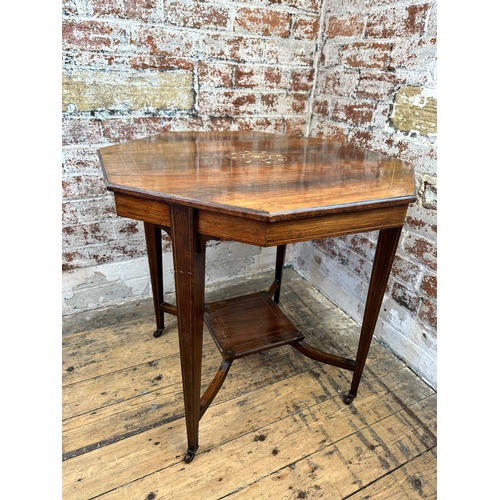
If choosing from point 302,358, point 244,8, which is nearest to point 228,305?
point 302,358

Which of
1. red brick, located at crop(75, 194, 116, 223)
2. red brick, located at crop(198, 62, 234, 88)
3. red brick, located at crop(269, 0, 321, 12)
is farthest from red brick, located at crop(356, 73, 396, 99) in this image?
red brick, located at crop(75, 194, 116, 223)

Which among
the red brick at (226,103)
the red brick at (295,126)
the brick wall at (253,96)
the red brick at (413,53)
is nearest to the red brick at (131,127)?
the brick wall at (253,96)

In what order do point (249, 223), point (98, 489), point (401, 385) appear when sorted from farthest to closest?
point (401, 385) < point (98, 489) < point (249, 223)

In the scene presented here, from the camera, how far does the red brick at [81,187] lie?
136cm

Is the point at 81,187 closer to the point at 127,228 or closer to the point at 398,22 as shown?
the point at 127,228

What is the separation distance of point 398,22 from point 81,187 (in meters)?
1.29

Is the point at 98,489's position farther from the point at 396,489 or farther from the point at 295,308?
the point at 295,308

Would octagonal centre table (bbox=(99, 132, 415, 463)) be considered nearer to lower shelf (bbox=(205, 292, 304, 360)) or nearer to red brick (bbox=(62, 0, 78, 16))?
lower shelf (bbox=(205, 292, 304, 360))

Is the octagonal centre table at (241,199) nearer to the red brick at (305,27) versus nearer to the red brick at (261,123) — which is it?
the red brick at (261,123)

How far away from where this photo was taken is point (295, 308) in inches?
66.9

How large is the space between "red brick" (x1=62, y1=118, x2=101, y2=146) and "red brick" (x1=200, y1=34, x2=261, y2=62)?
19.6 inches

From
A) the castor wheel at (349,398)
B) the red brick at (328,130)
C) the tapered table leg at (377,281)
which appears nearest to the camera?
the tapered table leg at (377,281)

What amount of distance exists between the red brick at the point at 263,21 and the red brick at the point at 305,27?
4 cm

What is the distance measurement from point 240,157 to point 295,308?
0.92 metres
